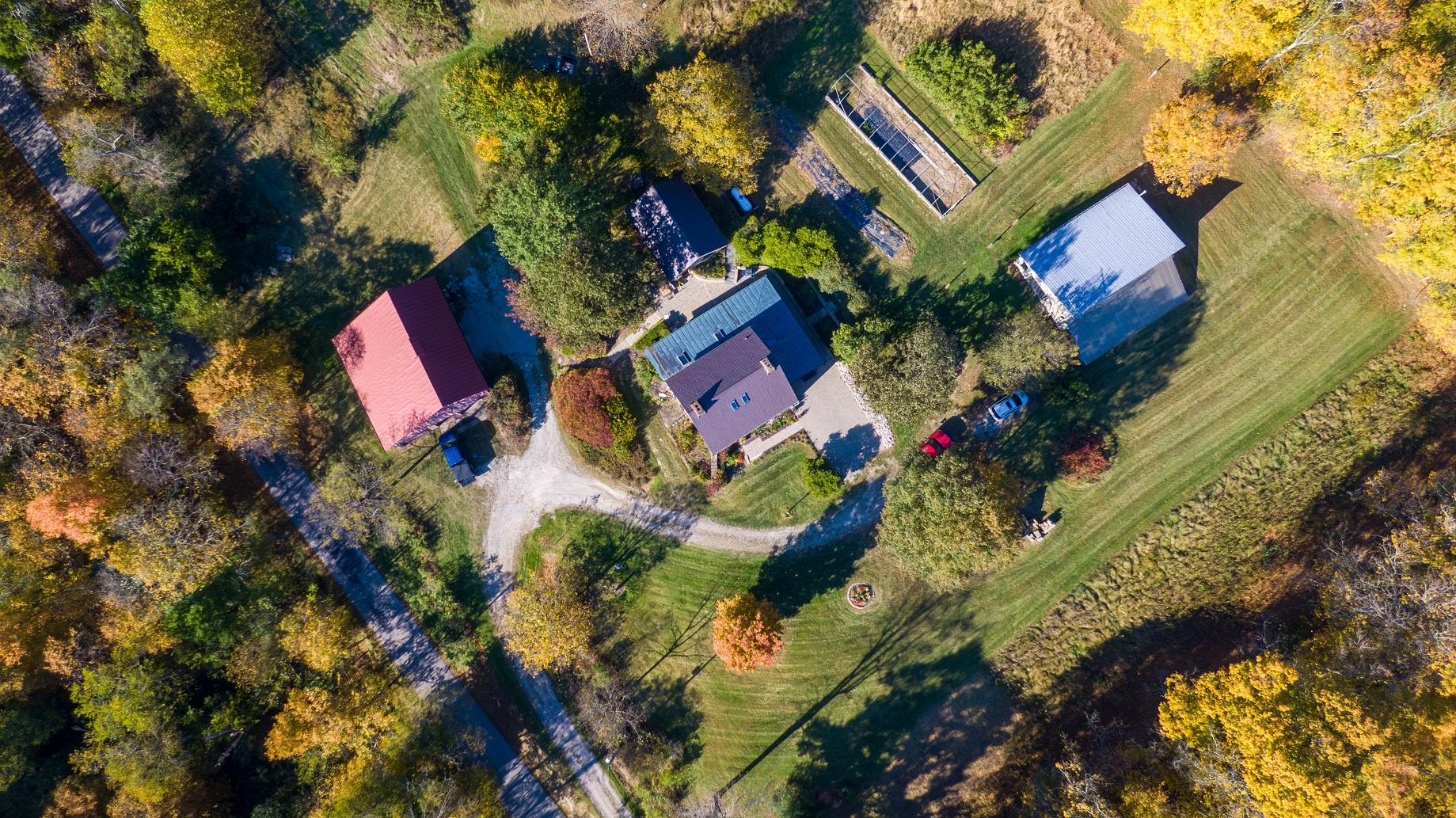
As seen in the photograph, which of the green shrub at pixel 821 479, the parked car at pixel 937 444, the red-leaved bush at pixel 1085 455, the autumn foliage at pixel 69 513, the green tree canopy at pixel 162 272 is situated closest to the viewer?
the autumn foliage at pixel 69 513

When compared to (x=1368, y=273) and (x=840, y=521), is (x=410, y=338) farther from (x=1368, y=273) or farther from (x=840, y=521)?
(x=1368, y=273)

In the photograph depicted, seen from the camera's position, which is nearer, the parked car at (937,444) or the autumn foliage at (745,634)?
the autumn foliage at (745,634)

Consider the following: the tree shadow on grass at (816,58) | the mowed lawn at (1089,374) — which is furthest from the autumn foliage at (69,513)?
the tree shadow on grass at (816,58)

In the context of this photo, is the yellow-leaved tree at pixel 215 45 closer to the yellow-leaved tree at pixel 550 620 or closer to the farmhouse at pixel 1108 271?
the yellow-leaved tree at pixel 550 620

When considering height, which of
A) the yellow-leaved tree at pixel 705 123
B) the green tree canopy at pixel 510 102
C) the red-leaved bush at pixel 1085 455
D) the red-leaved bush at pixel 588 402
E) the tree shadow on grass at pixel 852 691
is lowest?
the tree shadow on grass at pixel 852 691

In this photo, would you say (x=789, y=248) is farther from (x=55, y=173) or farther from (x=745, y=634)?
(x=55, y=173)

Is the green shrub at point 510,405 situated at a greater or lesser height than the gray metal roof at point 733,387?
greater
